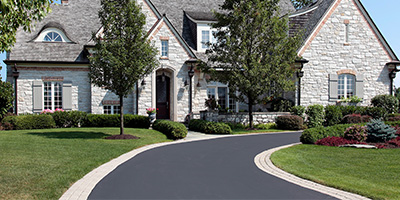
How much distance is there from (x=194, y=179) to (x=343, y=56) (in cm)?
→ 1888

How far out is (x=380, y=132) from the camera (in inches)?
521

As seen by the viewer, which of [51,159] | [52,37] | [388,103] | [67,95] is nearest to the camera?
[51,159]

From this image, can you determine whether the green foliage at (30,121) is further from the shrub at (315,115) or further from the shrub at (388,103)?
the shrub at (388,103)

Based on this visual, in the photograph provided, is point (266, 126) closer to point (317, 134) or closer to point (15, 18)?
point (317, 134)

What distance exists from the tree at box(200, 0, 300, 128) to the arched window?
10.7 metres

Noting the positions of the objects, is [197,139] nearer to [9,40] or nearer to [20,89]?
[9,40]

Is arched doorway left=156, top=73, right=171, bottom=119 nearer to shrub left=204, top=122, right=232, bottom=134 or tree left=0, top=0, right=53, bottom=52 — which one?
shrub left=204, top=122, right=232, bottom=134

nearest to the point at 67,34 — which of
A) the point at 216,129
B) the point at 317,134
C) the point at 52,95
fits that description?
the point at 52,95

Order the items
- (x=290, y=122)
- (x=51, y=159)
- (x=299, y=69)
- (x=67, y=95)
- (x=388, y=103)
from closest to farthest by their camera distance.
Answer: (x=51, y=159) → (x=290, y=122) → (x=67, y=95) → (x=299, y=69) → (x=388, y=103)

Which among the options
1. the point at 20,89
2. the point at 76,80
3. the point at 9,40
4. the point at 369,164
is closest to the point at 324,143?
the point at 369,164

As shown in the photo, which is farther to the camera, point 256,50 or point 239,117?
point 239,117

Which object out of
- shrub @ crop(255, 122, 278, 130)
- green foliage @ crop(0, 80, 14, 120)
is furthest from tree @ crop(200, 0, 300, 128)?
green foliage @ crop(0, 80, 14, 120)

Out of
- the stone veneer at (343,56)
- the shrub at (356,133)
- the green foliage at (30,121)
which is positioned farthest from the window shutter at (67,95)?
the shrub at (356,133)

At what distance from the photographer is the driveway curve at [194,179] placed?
6680mm
